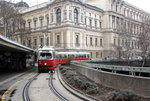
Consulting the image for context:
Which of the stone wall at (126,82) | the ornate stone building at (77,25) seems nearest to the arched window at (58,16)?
the ornate stone building at (77,25)

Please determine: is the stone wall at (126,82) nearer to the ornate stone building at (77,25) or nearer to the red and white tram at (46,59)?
the red and white tram at (46,59)

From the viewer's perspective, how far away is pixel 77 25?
201 feet

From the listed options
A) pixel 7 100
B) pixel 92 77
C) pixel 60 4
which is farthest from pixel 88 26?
pixel 7 100

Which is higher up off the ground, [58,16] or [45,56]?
[58,16]

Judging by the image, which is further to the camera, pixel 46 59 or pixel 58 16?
pixel 58 16

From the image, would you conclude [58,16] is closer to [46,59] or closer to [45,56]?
[45,56]

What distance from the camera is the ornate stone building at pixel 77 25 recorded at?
193ft

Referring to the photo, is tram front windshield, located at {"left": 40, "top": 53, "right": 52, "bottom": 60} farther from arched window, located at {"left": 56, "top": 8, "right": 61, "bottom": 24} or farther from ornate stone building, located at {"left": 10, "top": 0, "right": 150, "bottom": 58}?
arched window, located at {"left": 56, "top": 8, "right": 61, "bottom": 24}

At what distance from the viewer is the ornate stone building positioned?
58969 mm


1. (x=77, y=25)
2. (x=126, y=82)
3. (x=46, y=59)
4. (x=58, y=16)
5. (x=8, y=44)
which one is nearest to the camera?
(x=126, y=82)

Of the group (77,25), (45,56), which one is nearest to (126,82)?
(45,56)

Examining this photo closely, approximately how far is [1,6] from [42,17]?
94.0 feet

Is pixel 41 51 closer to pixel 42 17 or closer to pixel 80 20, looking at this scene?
pixel 80 20

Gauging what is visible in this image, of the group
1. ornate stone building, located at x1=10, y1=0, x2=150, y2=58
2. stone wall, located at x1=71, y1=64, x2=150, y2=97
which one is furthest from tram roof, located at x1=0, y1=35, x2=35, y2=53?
ornate stone building, located at x1=10, y1=0, x2=150, y2=58
